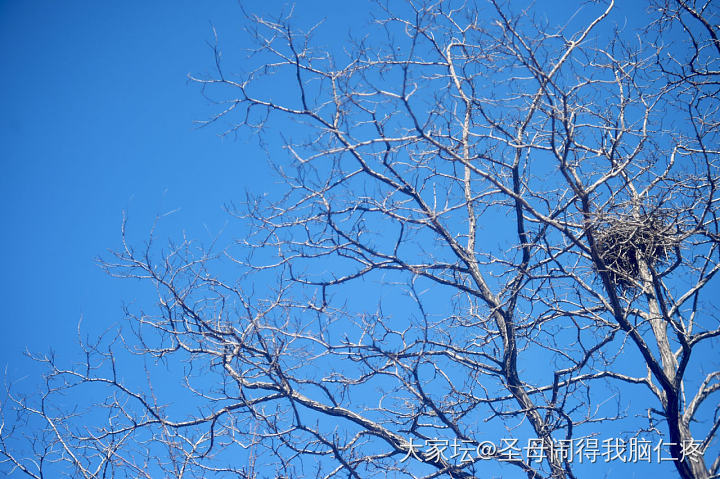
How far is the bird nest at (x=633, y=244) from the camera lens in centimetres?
509

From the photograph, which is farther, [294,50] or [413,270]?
[413,270]

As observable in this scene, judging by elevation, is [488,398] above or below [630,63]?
below

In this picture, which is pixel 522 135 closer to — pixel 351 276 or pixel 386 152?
pixel 386 152

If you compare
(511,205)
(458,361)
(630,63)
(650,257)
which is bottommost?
(458,361)

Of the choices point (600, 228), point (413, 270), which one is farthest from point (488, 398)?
point (600, 228)

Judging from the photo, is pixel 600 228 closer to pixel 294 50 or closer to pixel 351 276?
A: pixel 351 276

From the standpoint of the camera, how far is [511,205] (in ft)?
17.0

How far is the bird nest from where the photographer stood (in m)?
5.09

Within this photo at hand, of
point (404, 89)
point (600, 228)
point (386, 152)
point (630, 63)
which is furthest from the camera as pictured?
point (600, 228)

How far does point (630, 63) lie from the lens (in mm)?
5133

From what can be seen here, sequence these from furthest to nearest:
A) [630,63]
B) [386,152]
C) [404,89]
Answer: [630,63] < [386,152] < [404,89]

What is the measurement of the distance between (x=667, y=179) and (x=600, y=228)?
670mm

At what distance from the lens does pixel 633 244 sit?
17.5 ft

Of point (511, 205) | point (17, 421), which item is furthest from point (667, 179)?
point (17, 421)
